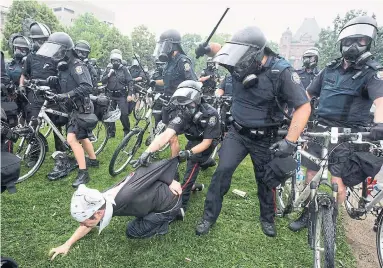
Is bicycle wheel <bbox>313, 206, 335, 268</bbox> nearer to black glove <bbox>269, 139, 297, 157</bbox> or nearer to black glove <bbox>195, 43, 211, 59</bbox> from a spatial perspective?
black glove <bbox>269, 139, 297, 157</bbox>

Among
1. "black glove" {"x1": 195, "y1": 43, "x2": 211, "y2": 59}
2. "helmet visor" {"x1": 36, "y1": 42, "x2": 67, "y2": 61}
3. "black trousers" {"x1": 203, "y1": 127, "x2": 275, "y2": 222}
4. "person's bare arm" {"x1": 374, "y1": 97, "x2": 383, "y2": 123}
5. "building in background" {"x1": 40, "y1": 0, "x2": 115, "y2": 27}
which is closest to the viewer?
"person's bare arm" {"x1": 374, "y1": 97, "x2": 383, "y2": 123}

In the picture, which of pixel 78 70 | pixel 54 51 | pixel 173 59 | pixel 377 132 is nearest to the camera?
pixel 377 132

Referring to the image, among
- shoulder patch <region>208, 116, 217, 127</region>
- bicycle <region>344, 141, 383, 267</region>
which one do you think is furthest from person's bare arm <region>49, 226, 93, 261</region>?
bicycle <region>344, 141, 383, 267</region>

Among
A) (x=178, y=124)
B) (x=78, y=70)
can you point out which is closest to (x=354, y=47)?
(x=178, y=124)

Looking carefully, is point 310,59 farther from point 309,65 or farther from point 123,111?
point 123,111

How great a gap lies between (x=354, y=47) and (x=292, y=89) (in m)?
0.78

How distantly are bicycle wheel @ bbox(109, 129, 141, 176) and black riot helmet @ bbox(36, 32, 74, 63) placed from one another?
1.55m

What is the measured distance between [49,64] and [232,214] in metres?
3.86

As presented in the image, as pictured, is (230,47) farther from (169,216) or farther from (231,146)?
(169,216)

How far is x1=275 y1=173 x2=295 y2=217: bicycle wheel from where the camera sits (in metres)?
3.29

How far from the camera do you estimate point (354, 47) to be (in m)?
2.78

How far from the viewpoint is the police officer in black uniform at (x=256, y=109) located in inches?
106

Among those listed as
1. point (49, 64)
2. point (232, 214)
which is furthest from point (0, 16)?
point (232, 214)

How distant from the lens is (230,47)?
2.80 metres
